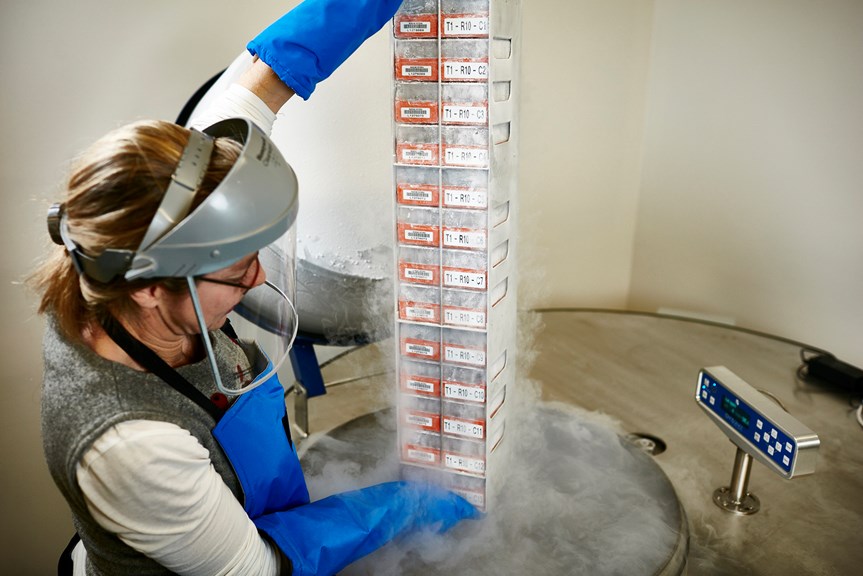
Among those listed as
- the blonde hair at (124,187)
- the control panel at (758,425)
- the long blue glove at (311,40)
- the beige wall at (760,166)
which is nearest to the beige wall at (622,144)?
the beige wall at (760,166)

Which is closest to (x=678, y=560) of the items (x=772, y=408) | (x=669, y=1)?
(x=772, y=408)

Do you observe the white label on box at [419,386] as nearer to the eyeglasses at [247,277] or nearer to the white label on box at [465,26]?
the eyeglasses at [247,277]

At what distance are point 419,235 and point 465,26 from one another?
0.31 m

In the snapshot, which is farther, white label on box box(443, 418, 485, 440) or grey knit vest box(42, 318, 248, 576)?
white label on box box(443, 418, 485, 440)

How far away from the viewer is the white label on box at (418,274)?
1045 mm

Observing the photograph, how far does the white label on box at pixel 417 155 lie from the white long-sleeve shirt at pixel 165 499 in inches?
19.4

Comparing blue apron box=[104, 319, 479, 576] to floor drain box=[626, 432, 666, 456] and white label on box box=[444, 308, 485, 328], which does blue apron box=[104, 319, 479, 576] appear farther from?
floor drain box=[626, 432, 666, 456]

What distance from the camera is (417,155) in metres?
1.00

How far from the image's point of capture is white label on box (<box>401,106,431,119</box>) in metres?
0.98

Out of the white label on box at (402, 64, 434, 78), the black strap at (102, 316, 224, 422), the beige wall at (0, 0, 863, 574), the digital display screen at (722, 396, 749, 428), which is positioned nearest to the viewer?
the black strap at (102, 316, 224, 422)

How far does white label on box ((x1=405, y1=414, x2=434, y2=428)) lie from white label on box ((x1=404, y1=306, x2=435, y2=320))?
0.61 ft

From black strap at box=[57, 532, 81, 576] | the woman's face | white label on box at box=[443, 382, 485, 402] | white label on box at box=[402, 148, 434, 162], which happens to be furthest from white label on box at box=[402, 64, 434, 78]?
black strap at box=[57, 532, 81, 576]

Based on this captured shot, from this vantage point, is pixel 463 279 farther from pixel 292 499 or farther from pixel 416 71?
pixel 292 499

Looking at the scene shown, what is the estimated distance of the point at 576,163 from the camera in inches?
97.7
